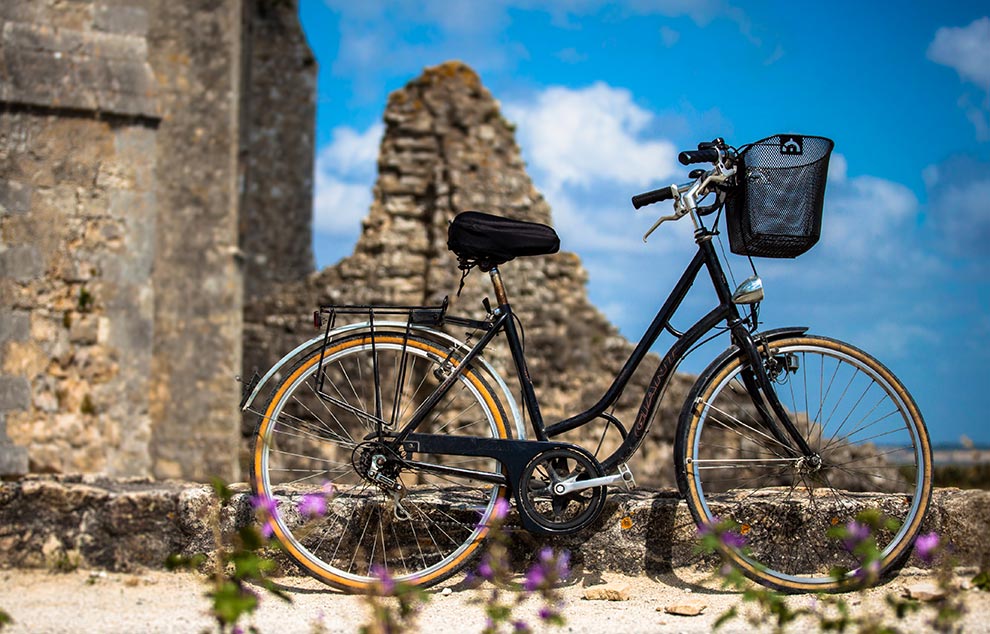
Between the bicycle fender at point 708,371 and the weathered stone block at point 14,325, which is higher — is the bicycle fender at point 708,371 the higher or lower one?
the lower one

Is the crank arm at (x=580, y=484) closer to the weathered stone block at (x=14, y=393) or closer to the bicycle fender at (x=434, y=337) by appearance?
the bicycle fender at (x=434, y=337)

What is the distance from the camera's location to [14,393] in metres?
6.05

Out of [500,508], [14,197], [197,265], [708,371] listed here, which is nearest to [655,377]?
[708,371]

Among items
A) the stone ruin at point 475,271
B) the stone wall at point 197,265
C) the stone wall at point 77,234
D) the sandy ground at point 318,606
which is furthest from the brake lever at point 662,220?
the stone wall at point 197,265

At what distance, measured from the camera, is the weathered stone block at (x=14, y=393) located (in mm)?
6025

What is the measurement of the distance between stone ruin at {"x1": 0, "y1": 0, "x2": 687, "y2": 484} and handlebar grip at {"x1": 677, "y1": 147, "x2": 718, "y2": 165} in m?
4.34

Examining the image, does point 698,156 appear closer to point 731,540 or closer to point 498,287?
point 498,287

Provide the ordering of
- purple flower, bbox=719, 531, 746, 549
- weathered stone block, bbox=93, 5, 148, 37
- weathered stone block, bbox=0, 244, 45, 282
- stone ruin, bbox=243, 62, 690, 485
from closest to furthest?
purple flower, bbox=719, 531, 746, 549 < weathered stone block, bbox=0, 244, 45, 282 < weathered stone block, bbox=93, 5, 148, 37 < stone ruin, bbox=243, 62, 690, 485

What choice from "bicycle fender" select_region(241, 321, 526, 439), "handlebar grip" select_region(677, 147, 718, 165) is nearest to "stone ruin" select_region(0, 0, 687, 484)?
"bicycle fender" select_region(241, 321, 526, 439)

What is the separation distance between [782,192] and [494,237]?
950 millimetres

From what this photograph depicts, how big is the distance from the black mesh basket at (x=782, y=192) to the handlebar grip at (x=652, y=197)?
0.78 feet

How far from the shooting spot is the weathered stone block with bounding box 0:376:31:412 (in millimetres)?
6025

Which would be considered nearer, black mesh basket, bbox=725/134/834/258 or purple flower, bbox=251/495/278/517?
purple flower, bbox=251/495/278/517

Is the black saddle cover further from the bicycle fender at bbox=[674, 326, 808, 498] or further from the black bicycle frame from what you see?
the bicycle fender at bbox=[674, 326, 808, 498]
